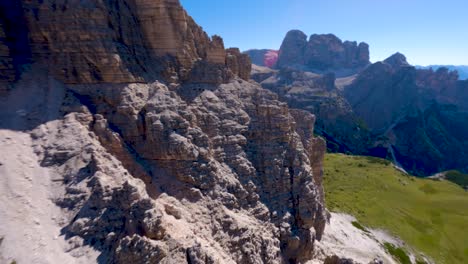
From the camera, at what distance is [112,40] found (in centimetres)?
3853

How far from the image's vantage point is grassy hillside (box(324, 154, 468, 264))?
74562mm

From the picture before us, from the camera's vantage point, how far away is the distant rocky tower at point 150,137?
2719 cm

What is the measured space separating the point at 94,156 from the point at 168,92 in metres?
13.7

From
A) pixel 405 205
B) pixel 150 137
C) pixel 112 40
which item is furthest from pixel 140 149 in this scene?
pixel 405 205

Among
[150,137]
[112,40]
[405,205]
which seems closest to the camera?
[150,137]

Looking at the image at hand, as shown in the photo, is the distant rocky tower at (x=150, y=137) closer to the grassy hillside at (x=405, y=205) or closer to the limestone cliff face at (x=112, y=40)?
the limestone cliff face at (x=112, y=40)

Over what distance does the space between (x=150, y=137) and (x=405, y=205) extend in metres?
87.5

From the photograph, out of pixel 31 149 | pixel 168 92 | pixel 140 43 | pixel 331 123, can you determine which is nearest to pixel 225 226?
pixel 168 92

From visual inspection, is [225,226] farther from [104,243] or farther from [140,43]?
[140,43]

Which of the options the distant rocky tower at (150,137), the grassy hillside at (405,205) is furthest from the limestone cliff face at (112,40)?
the grassy hillside at (405,205)

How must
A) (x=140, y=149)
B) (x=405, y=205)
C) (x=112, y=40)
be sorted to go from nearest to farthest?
(x=140, y=149), (x=112, y=40), (x=405, y=205)

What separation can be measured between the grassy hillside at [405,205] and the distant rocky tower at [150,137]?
40.5 m

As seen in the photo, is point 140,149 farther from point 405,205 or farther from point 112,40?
point 405,205

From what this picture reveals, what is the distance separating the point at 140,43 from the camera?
42406mm
